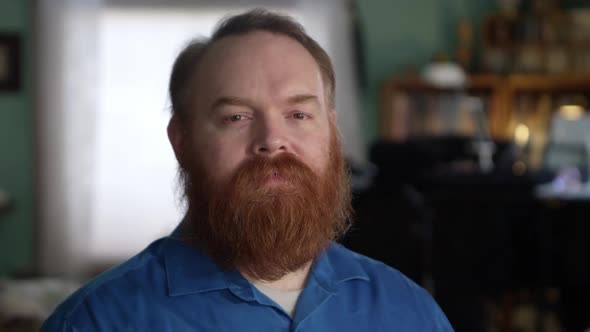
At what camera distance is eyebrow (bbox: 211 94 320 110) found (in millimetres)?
938

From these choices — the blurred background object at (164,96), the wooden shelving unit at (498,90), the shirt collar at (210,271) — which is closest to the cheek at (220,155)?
the shirt collar at (210,271)

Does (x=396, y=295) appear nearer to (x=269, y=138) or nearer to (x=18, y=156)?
(x=269, y=138)

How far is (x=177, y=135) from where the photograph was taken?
1016 millimetres

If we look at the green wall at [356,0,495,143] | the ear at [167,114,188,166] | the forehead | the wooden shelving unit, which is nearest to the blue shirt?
the ear at [167,114,188,166]

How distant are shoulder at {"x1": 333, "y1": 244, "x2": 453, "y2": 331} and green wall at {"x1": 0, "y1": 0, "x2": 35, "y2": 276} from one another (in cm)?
461

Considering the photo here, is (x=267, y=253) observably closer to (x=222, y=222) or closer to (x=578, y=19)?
(x=222, y=222)

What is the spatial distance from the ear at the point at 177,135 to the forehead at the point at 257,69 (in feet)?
0.18

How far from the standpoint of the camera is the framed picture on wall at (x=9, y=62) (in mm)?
5270

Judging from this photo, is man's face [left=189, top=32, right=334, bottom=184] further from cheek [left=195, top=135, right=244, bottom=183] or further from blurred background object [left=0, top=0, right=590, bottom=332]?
blurred background object [left=0, top=0, right=590, bottom=332]

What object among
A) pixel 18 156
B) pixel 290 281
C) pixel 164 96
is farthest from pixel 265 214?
pixel 18 156

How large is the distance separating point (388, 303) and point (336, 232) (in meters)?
0.13

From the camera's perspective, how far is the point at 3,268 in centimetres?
539

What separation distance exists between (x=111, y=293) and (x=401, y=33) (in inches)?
191

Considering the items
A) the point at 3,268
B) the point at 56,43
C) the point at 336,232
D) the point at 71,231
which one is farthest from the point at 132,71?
the point at 336,232
